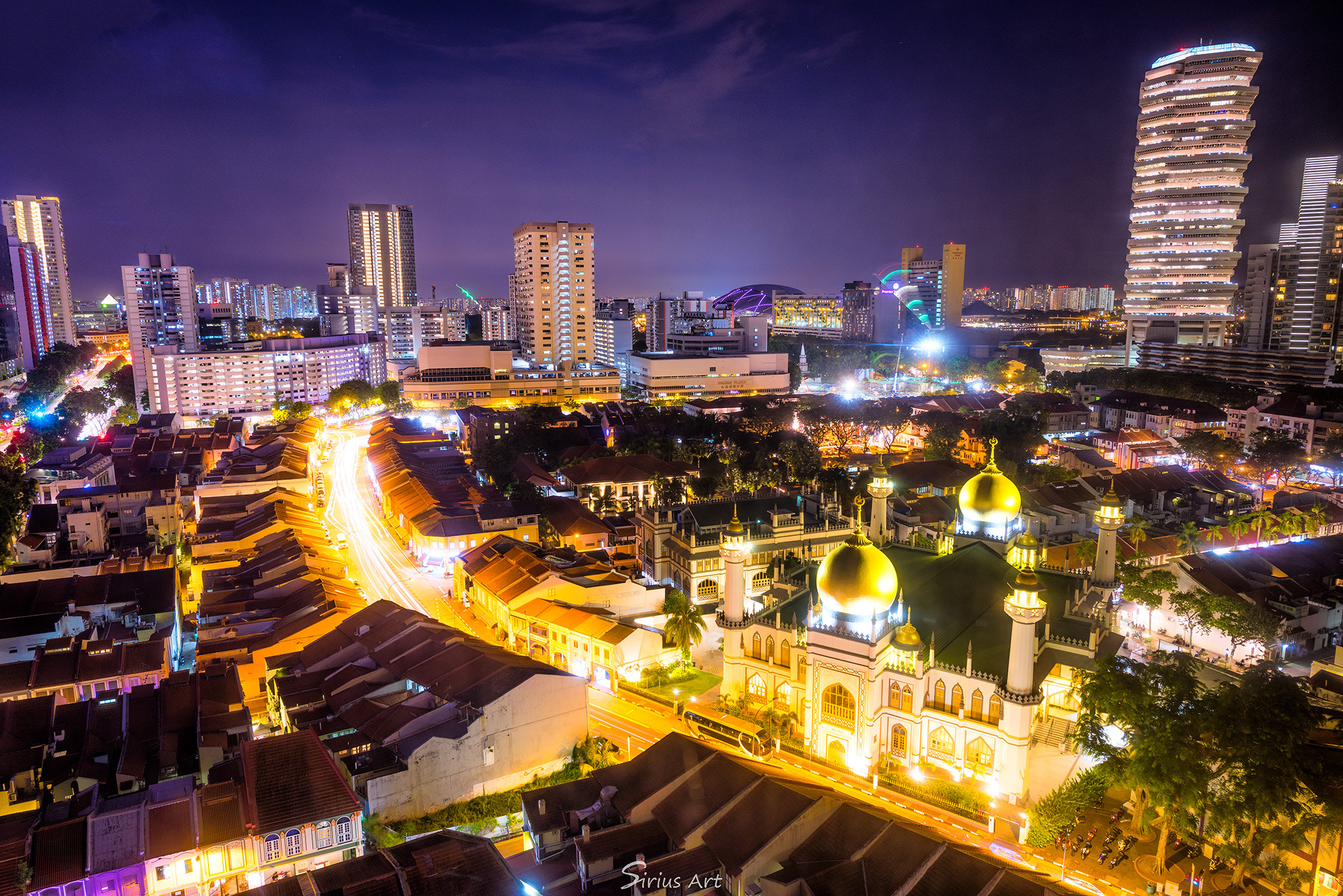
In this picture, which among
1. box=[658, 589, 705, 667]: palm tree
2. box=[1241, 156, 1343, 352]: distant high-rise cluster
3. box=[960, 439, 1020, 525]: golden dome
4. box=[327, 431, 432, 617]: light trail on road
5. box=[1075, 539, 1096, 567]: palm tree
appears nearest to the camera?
box=[658, 589, 705, 667]: palm tree

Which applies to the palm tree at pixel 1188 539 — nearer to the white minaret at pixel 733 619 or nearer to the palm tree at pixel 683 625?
the white minaret at pixel 733 619

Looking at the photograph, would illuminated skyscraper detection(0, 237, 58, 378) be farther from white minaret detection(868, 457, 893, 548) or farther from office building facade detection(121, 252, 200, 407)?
white minaret detection(868, 457, 893, 548)

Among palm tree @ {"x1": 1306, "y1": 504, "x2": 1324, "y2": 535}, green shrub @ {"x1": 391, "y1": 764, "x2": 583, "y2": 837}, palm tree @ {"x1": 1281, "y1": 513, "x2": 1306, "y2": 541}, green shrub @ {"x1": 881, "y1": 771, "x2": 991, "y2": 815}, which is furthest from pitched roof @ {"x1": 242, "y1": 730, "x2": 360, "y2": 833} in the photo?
palm tree @ {"x1": 1306, "y1": 504, "x2": 1324, "y2": 535}

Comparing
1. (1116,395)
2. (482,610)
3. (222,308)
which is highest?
(222,308)

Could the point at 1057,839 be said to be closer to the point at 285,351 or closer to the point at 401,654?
the point at 401,654

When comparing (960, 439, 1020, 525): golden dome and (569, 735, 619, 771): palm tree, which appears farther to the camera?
(960, 439, 1020, 525): golden dome

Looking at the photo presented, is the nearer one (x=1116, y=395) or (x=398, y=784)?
(x=398, y=784)

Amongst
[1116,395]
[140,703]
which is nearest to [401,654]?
[140,703]

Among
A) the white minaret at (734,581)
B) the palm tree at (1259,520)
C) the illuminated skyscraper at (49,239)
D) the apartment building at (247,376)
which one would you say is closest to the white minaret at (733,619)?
the white minaret at (734,581)
